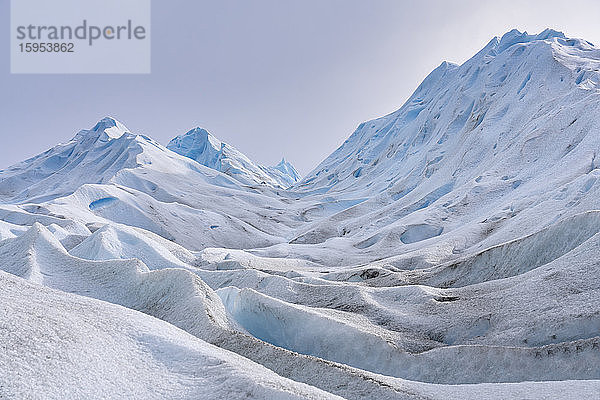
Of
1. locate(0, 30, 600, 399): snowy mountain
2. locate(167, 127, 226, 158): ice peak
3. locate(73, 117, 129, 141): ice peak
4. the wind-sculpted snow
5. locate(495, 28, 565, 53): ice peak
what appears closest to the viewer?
the wind-sculpted snow

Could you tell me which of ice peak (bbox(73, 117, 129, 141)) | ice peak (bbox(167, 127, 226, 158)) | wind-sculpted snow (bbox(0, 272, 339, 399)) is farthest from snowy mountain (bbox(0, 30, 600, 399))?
ice peak (bbox(167, 127, 226, 158))

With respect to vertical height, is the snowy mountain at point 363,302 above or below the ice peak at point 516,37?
below

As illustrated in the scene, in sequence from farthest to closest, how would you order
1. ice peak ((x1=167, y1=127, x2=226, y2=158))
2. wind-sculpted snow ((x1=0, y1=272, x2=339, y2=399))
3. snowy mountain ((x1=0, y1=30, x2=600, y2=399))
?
ice peak ((x1=167, y1=127, x2=226, y2=158)) < snowy mountain ((x1=0, y1=30, x2=600, y2=399)) < wind-sculpted snow ((x1=0, y1=272, x2=339, y2=399))

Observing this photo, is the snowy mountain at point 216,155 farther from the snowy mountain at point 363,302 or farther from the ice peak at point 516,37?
the snowy mountain at point 363,302

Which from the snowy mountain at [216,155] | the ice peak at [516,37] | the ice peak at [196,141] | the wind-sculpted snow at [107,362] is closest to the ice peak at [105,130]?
the snowy mountain at [216,155]

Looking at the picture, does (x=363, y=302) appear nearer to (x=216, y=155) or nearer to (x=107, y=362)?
(x=107, y=362)

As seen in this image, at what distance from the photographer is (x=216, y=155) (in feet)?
357

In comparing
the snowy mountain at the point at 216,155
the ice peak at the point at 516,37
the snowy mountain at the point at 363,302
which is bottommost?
the snowy mountain at the point at 363,302

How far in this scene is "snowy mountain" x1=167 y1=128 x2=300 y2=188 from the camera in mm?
93856

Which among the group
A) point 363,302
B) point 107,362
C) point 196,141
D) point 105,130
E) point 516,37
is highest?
point 516,37

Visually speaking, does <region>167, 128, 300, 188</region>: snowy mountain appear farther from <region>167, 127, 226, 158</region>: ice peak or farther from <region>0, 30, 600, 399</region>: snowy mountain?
<region>0, 30, 600, 399</region>: snowy mountain

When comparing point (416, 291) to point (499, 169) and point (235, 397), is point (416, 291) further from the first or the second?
point (499, 169)

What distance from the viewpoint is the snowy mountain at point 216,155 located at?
308 feet

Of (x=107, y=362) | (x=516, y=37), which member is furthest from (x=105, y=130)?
(x=107, y=362)
